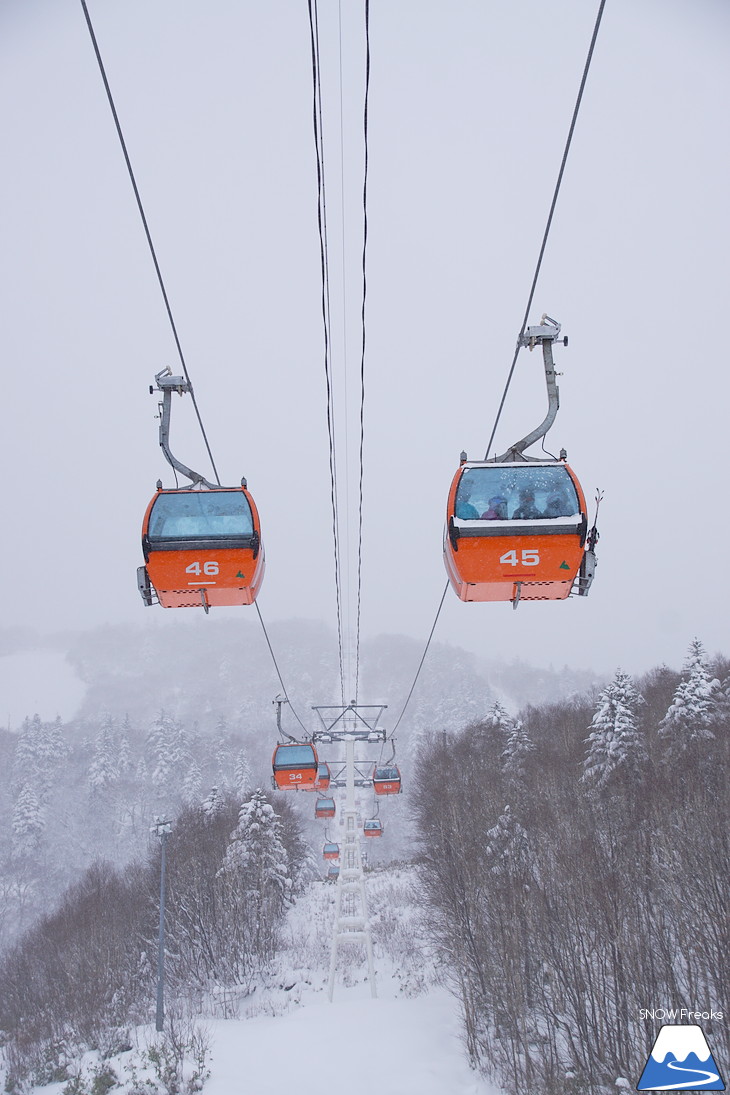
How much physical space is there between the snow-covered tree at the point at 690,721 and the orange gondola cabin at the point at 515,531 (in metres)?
23.1

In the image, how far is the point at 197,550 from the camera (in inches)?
271

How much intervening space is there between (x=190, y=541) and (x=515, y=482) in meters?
3.85

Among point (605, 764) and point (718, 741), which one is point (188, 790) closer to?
point (605, 764)

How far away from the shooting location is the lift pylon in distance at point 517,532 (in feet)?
20.7

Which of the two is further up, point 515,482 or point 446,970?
point 515,482

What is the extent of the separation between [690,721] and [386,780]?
46.6 ft

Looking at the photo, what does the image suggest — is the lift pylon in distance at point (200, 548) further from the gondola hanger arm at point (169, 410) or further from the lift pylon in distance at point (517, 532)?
the lift pylon in distance at point (517, 532)

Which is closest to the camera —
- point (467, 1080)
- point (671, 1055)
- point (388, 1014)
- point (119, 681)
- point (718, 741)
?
point (671, 1055)

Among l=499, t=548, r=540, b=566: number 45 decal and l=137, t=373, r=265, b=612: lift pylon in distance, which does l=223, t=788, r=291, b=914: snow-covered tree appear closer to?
l=137, t=373, r=265, b=612: lift pylon in distance

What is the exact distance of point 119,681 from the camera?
176 metres

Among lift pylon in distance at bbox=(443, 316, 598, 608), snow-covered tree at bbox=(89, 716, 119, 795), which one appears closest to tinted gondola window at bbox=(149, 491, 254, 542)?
lift pylon in distance at bbox=(443, 316, 598, 608)

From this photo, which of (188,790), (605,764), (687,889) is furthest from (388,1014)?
(188,790)

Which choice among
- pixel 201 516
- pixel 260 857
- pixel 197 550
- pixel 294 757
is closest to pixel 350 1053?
pixel 294 757

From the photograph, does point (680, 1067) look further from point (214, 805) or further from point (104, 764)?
point (104, 764)
